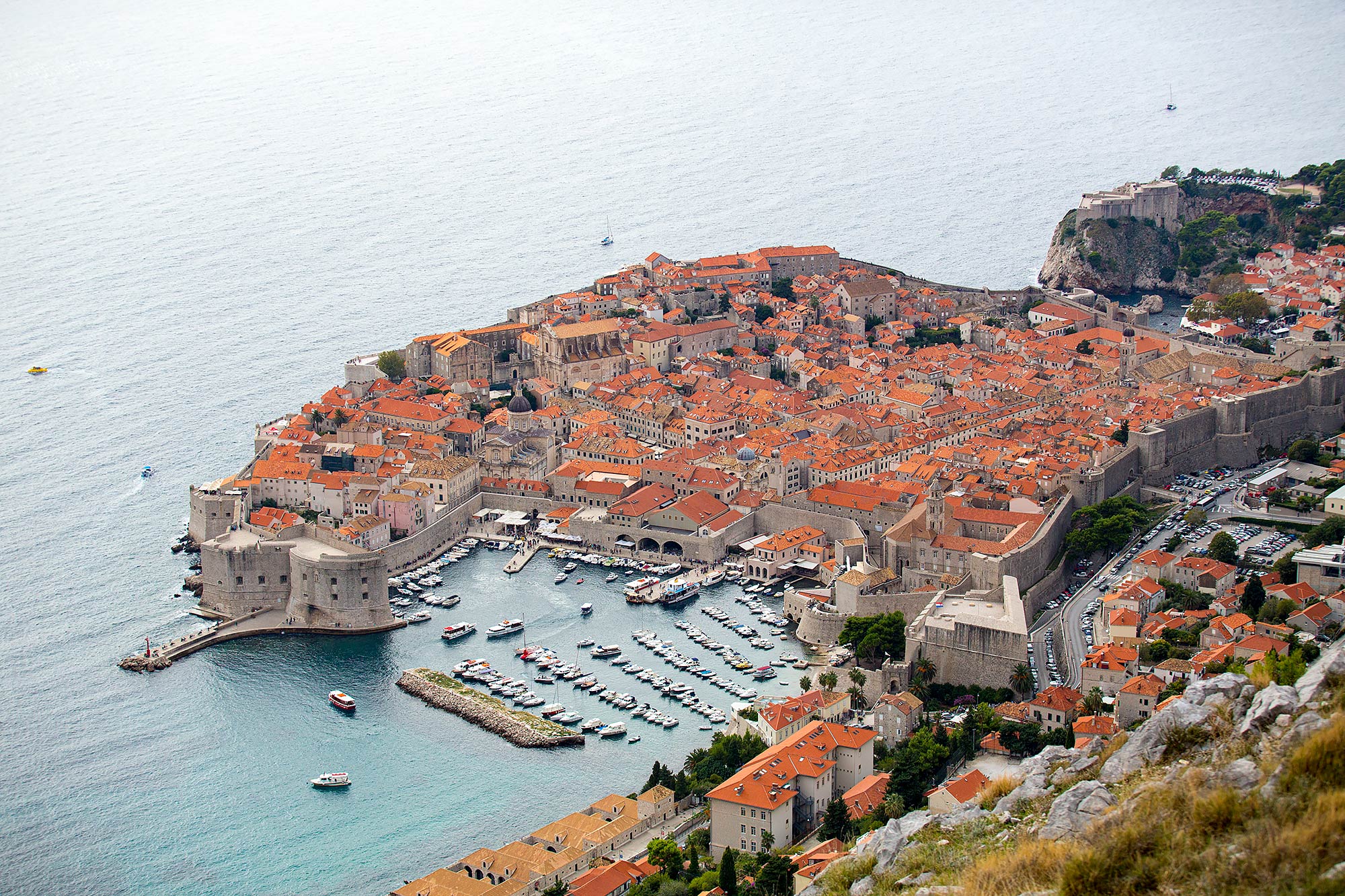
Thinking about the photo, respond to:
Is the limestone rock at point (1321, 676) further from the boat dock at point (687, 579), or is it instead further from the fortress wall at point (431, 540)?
the fortress wall at point (431, 540)

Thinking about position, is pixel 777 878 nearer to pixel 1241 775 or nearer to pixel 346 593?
pixel 1241 775

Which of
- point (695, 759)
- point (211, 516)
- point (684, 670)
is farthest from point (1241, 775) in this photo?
point (211, 516)

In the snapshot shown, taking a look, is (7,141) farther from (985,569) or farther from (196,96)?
(985,569)

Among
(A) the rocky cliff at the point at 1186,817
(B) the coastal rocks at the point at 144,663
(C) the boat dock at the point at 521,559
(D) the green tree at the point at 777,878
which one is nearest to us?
(A) the rocky cliff at the point at 1186,817

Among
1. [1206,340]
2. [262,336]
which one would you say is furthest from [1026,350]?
[262,336]

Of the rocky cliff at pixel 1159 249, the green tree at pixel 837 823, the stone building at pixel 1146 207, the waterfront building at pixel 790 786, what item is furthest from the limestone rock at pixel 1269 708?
the stone building at pixel 1146 207

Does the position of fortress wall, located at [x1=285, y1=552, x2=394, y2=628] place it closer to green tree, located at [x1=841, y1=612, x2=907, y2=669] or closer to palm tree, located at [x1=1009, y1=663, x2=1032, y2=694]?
green tree, located at [x1=841, y1=612, x2=907, y2=669]

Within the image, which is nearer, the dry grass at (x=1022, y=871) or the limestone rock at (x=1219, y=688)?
the dry grass at (x=1022, y=871)
